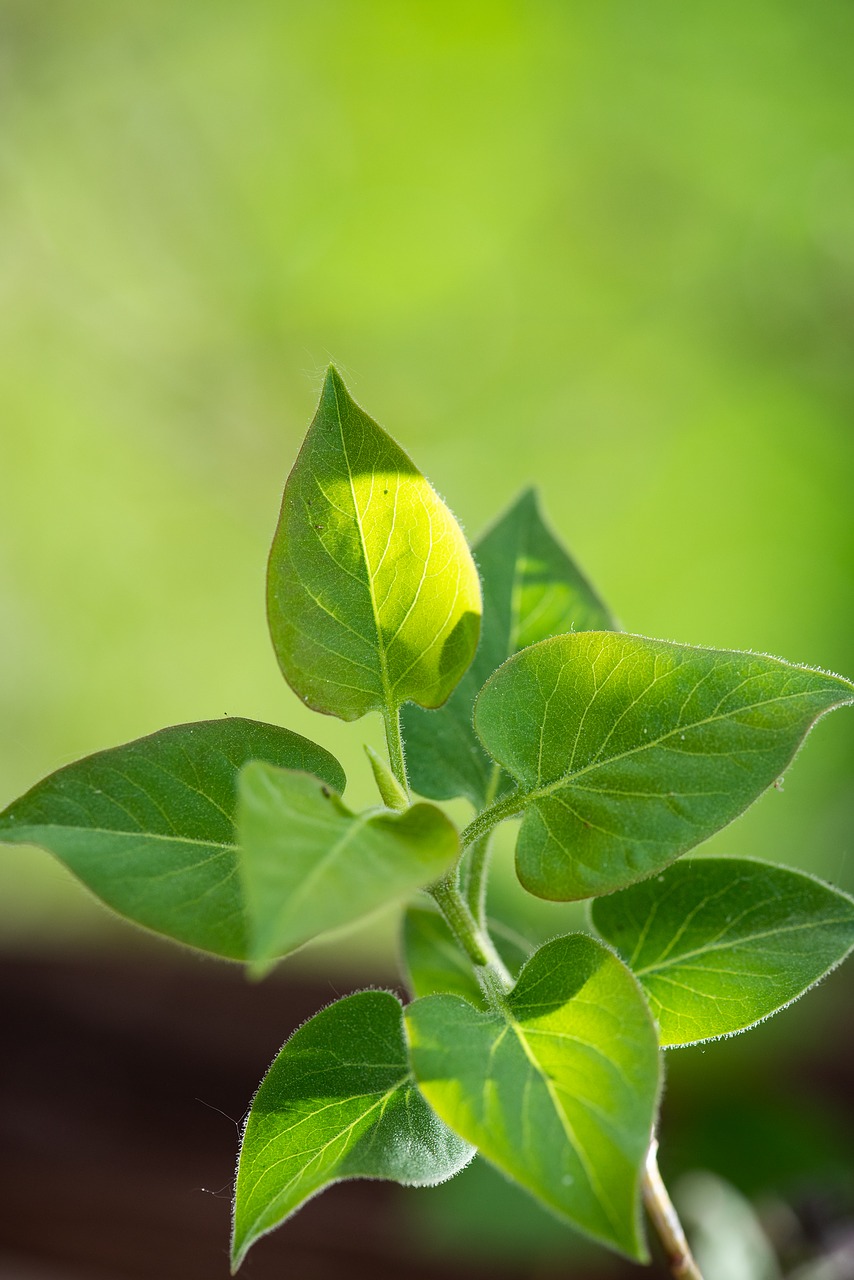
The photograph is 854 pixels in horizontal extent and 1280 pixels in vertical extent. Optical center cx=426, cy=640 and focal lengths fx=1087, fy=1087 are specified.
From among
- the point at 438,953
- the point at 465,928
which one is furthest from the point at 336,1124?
the point at 438,953

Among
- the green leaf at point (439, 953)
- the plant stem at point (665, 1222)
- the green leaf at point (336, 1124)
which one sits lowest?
the plant stem at point (665, 1222)

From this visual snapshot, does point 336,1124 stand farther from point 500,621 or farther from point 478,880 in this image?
point 500,621

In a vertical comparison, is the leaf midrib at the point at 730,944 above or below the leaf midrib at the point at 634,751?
below

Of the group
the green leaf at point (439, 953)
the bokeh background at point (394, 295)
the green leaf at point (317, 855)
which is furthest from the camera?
the bokeh background at point (394, 295)

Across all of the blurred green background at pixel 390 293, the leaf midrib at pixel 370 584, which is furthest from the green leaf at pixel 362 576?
the blurred green background at pixel 390 293

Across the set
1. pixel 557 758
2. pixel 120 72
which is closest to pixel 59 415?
pixel 120 72

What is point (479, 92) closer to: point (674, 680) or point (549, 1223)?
point (549, 1223)

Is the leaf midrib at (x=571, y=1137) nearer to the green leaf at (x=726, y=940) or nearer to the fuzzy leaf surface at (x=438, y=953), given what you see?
the green leaf at (x=726, y=940)
